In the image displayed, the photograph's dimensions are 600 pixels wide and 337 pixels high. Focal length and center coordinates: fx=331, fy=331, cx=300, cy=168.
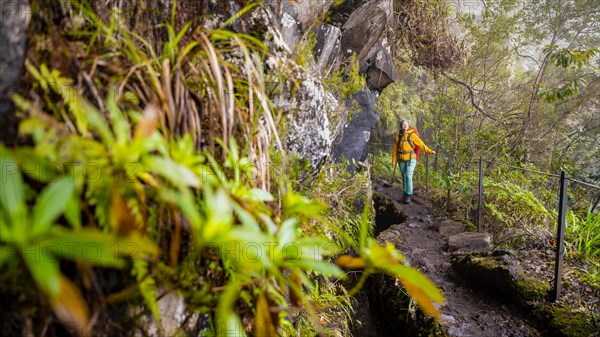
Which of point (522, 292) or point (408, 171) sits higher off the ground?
point (408, 171)

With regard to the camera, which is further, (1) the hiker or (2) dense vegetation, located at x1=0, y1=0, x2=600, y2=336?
(1) the hiker

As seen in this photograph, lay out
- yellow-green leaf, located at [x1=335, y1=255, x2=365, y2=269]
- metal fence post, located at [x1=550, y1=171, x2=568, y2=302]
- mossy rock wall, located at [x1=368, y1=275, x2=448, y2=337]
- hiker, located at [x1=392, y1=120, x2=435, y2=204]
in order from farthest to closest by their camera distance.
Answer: hiker, located at [x1=392, y1=120, x2=435, y2=204] → mossy rock wall, located at [x1=368, y1=275, x2=448, y2=337] → metal fence post, located at [x1=550, y1=171, x2=568, y2=302] → yellow-green leaf, located at [x1=335, y1=255, x2=365, y2=269]

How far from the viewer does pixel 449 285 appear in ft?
12.7

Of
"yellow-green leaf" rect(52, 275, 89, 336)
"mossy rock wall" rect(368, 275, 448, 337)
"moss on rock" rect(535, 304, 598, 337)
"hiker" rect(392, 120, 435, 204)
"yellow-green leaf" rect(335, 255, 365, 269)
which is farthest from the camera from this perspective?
"hiker" rect(392, 120, 435, 204)

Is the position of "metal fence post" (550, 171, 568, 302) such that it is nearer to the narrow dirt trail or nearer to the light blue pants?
the narrow dirt trail

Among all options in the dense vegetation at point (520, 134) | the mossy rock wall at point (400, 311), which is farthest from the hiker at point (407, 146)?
the mossy rock wall at point (400, 311)

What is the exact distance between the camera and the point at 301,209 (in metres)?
1.05

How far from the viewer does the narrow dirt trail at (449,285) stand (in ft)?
9.87

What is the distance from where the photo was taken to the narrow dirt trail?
9.87 feet

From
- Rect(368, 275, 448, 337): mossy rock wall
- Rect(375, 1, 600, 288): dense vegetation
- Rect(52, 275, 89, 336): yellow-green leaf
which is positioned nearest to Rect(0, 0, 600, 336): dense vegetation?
Rect(52, 275, 89, 336): yellow-green leaf

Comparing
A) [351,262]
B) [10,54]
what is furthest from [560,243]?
[10,54]

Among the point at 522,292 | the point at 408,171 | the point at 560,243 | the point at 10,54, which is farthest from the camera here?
the point at 408,171

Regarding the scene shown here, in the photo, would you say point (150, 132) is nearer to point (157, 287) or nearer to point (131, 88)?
point (131, 88)

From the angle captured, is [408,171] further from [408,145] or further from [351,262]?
[351,262]
